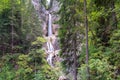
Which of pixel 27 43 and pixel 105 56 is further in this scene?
pixel 27 43

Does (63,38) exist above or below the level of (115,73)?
above

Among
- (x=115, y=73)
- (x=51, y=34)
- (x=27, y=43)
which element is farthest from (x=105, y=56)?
(x=51, y=34)

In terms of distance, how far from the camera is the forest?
11701 millimetres

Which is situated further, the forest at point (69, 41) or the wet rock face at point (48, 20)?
the wet rock face at point (48, 20)

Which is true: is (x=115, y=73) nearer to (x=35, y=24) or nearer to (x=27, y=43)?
(x=27, y=43)

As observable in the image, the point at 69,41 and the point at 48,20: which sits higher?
the point at 48,20

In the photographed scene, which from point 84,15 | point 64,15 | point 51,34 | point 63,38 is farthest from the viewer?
point 51,34

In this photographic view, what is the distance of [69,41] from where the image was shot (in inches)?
658

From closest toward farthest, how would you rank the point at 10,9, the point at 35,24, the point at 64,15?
the point at 64,15 < the point at 10,9 < the point at 35,24

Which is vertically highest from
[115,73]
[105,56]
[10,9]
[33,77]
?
[10,9]

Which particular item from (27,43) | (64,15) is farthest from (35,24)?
(64,15)

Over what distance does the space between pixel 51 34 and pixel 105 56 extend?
27527mm

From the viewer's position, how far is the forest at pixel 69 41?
11.7 m

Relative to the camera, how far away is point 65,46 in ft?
56.0
